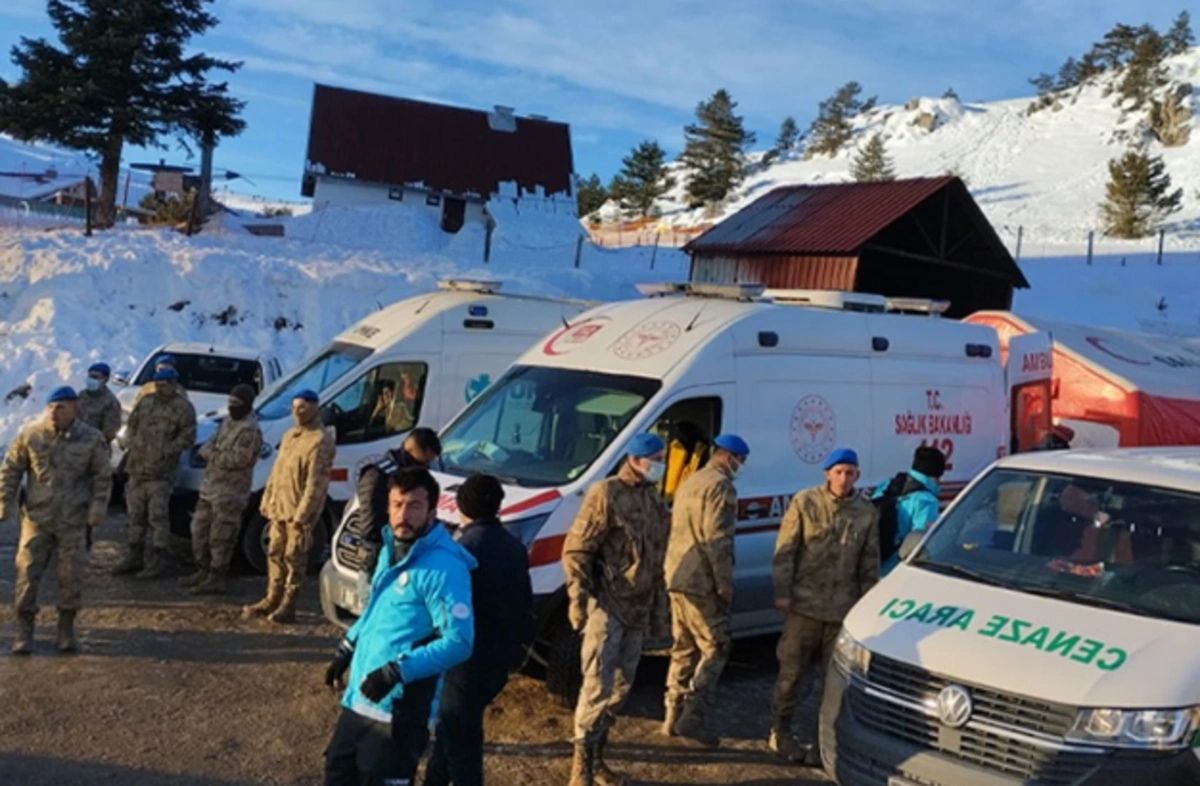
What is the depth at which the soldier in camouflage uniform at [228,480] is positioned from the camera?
27.8 feet

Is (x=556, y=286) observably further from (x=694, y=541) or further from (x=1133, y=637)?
(x=1133, y=637)

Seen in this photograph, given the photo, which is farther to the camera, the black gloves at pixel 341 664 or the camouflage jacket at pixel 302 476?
the camouflage jacket at pixel 302 476

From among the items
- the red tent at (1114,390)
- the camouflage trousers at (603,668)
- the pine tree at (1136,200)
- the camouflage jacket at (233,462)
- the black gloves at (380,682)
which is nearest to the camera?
the black gloves at (380,682)

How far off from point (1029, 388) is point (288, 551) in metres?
7.09

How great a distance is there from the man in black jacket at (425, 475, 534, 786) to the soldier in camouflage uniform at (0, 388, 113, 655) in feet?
11.7

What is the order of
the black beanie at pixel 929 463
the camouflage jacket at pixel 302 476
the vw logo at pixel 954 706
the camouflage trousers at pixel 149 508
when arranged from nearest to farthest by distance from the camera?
the vw logo at pixel 954 706 → the black beanie at pixel 929 463 → the camouflage jacket at pixel 302 476 → the camouflage trousers at pixel 149 508

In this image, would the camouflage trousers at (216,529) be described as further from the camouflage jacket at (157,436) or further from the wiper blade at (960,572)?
the wiper blade at (960,572)

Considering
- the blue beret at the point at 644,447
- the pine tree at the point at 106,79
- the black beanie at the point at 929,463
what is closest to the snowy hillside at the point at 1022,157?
the pine tree at the point at 106,79

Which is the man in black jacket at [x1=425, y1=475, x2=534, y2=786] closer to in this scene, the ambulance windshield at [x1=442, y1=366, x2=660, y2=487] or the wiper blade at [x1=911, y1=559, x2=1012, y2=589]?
the ambulance windshield at [x1=442, y1=366, x2=660, y2=487]

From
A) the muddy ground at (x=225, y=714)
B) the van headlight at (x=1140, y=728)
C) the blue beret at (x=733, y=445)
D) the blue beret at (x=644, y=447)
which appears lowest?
the muddy ground at (x=225, y=714)

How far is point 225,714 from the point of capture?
618 cm

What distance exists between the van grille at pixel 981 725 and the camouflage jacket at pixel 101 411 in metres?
8.47

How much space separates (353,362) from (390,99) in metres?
34.9

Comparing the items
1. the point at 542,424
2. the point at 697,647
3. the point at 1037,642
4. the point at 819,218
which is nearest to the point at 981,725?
the point at 1037,642
